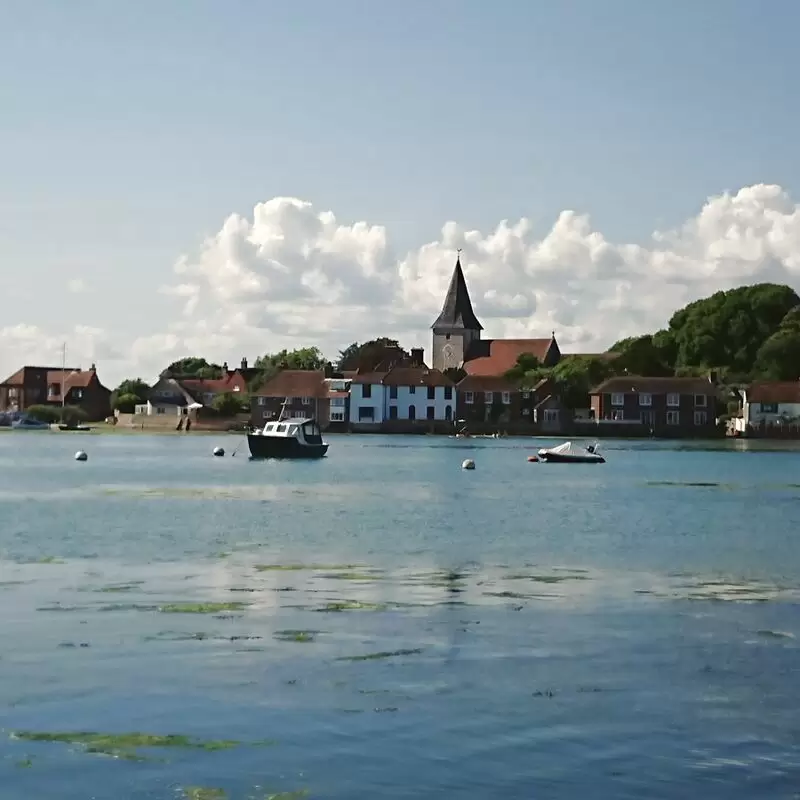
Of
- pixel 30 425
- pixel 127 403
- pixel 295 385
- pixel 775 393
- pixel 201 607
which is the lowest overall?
pixel 201 607

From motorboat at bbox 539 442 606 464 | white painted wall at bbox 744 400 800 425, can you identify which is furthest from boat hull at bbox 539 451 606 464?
white painted wall at bbox 744 400 800 425

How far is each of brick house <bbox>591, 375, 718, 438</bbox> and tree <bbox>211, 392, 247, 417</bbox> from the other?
41153mm

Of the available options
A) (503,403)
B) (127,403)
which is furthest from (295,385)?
(127,403)

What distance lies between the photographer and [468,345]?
188500mm

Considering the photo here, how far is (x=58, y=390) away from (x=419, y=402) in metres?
51.6

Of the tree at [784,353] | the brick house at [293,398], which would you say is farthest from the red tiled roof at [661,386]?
the brick house at [293,398]

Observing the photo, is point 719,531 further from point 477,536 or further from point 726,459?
point 726,459

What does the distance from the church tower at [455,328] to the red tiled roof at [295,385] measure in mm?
29440

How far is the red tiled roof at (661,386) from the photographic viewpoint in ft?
504

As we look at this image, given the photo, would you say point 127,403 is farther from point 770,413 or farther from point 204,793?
point 204,793

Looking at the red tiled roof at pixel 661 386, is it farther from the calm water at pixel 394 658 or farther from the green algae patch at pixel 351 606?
the green algae patch at pixel 351 606

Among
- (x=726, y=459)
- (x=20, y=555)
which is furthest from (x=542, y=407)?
(x=20, y=555)

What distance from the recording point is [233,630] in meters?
21.7

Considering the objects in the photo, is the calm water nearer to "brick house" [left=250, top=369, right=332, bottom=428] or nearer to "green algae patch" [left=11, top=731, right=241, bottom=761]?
"green algae patch" [left=11, top=731, right=241, bottom=761]
